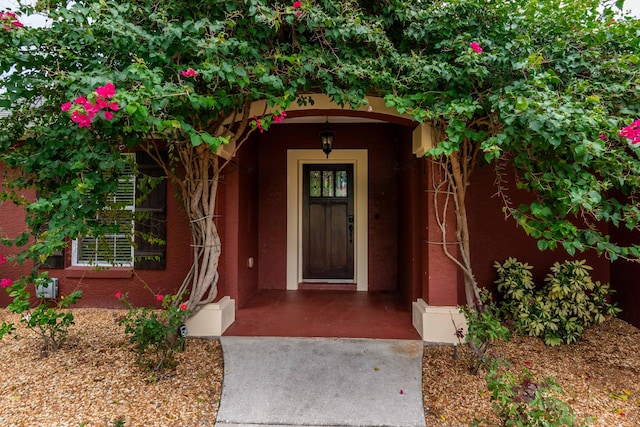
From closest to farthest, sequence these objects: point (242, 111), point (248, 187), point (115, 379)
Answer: point (115, 379), point (242, 111), point (248, 187)

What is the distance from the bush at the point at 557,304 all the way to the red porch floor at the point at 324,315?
110 cm

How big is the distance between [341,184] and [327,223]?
647mm

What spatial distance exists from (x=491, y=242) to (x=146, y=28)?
13.0 feet

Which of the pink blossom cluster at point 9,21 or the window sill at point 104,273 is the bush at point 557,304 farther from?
the pink blossom cluster at point 9,21

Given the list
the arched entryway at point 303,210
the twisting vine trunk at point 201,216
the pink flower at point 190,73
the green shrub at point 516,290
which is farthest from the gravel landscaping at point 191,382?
the pink flower at point 190,73

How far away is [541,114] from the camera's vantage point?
2.02 meters

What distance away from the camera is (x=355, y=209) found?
4977mm

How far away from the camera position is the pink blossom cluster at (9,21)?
2.14m

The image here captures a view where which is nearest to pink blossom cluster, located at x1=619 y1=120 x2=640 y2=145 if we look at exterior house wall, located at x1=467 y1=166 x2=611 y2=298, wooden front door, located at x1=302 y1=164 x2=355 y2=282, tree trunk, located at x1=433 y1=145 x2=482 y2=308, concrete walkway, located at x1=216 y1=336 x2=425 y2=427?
tree trunk, located at x1=433 y1=145 x2=482 y2=308

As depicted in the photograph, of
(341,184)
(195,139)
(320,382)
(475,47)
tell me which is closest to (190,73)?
(195,139)

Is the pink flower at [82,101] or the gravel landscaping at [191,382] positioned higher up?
the pink flower at [82,101]

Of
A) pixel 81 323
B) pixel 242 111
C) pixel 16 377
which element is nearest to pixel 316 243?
pixel 242 111

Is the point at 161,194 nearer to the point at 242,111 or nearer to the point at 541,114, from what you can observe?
the point at 242,111

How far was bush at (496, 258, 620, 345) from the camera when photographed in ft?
10.6
